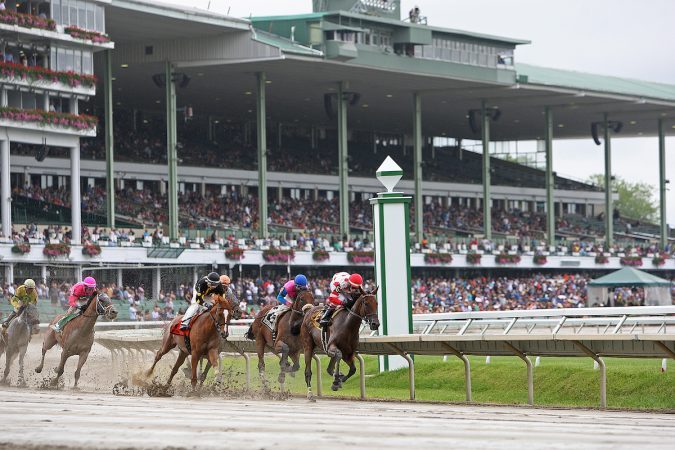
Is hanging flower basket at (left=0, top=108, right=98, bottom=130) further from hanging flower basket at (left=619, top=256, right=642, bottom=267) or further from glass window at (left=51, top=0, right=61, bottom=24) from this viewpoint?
hanging flower basket at (left=619, top=256, right=642, bottom=267)

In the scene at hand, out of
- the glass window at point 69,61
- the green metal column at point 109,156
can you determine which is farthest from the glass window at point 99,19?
the green metal column at point 109,156

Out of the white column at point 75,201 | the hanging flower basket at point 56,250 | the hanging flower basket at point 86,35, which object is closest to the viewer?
the hanging flower basket at point 56,250

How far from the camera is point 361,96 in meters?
68.7

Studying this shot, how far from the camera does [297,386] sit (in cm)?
2273

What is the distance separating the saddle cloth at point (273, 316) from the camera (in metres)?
19.9

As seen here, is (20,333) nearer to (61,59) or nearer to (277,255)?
(61,59)

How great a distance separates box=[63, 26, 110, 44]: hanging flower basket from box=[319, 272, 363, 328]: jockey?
105 ft

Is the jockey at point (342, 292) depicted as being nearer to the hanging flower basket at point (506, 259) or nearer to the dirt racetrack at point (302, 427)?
the dirt racetrack at point (302, 427)

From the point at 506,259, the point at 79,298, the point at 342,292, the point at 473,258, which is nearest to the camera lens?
the point at 342,292

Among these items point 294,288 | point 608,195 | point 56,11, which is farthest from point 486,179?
point 294,288

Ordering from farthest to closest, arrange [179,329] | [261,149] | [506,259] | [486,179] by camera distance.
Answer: [486,179] → [506,259] → [261,149] → [179,329]

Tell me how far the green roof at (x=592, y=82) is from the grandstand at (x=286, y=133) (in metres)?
0.22

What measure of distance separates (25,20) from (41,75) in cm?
206

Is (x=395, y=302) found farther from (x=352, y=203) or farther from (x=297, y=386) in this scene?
(x=352, y=203)
